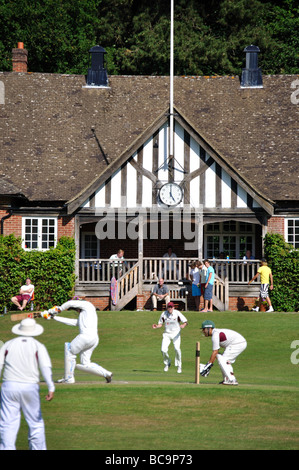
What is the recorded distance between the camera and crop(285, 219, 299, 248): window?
96.9 ft

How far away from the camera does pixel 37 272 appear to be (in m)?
28.4

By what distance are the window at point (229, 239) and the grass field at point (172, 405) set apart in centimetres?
1001

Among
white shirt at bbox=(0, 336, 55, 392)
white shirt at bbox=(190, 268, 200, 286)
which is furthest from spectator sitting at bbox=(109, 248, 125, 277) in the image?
white shirt at bbox=(0, 336, 55, 392)

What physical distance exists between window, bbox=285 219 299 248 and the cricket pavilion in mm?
52

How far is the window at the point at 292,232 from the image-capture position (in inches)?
1163

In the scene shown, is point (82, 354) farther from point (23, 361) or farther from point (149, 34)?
point (149, 34)

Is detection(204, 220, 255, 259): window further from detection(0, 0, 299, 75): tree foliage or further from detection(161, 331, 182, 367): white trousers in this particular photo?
detection(161, 331, 182, 367): white trousers

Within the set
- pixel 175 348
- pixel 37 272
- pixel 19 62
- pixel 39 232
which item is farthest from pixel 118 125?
pixel 175 348

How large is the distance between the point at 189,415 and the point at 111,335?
9.55 m

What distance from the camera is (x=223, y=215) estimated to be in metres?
28.9

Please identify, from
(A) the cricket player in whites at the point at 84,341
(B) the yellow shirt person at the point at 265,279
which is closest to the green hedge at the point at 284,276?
(B) the yellow shirt person at the point at 265,279

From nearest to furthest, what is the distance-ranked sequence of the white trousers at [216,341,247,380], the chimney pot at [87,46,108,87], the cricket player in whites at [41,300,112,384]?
the cricket player in whites at [41,300,112,384] < the white trousers at [216,341,247,380] < the chimney pot at [87,46,108,87]

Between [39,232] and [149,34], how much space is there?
16.8 meters

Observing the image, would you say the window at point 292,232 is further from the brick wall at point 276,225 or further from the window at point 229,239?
the window at point 229,239
